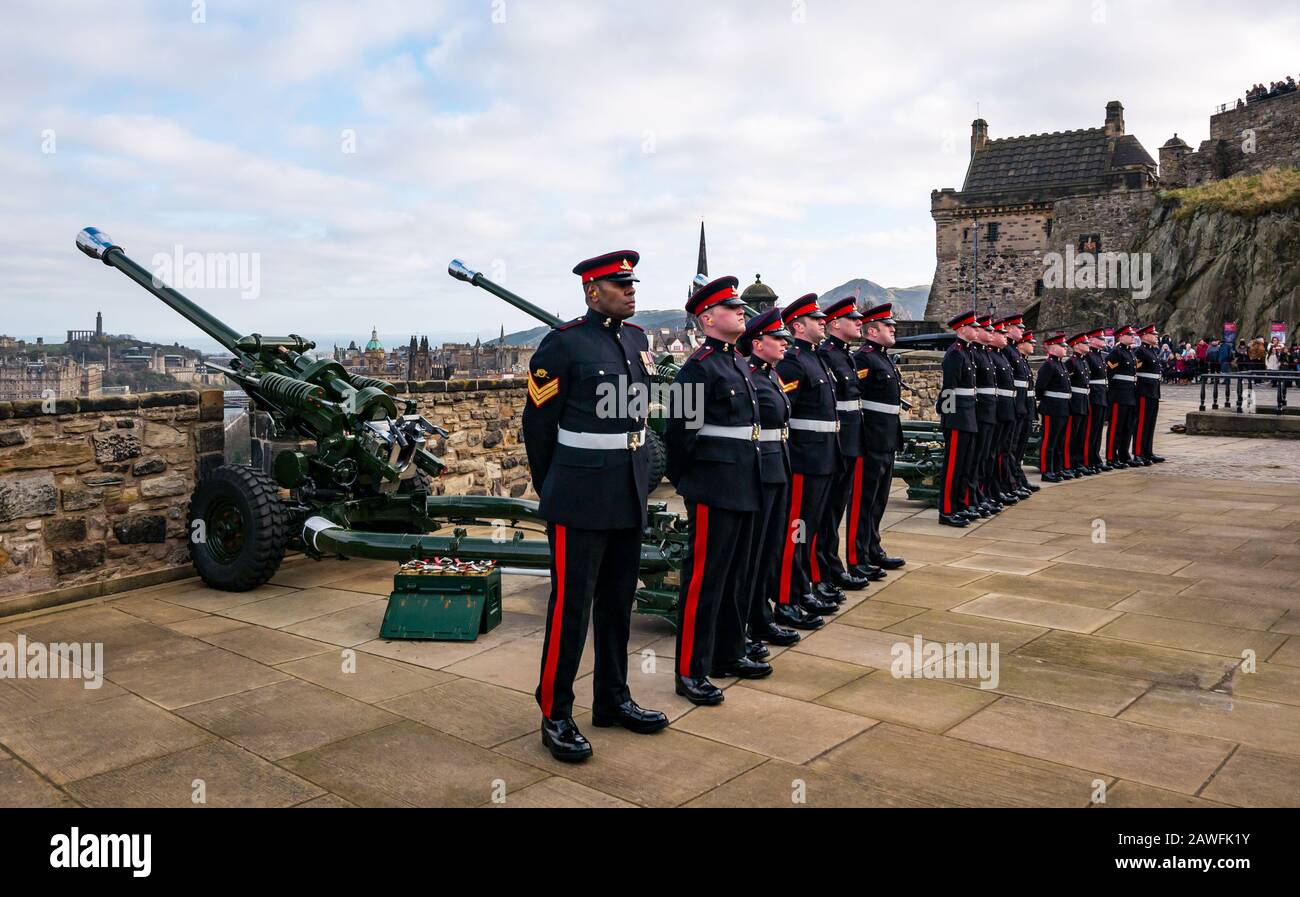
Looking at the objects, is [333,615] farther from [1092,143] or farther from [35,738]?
[1092,143]

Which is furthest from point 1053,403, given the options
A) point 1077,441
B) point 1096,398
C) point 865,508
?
point 865,508

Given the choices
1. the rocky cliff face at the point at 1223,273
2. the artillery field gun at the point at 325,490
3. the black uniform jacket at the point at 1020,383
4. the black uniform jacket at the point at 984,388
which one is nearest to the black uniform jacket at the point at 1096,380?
the black uniform jacket at the point at 1020,383

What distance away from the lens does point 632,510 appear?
379cm

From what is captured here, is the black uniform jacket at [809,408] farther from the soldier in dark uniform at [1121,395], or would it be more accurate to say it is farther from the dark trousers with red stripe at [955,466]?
the soldier in dark uniform at [1121,395]

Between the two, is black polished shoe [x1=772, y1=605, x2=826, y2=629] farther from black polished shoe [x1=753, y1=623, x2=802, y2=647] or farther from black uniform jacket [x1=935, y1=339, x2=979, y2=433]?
black uniform jacket [x1=935, y1=339, x2=979, y2=433]

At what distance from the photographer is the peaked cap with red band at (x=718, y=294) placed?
437cm

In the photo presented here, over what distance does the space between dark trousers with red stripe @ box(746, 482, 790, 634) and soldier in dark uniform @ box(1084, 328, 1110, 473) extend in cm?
807

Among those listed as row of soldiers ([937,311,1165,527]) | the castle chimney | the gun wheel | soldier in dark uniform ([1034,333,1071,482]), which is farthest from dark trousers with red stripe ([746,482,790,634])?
the castle chimney

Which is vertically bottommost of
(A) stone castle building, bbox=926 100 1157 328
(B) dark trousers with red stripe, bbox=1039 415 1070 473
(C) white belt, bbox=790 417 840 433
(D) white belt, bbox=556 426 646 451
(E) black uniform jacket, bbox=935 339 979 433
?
(B) dark trousers with red stripe, bbox=1039 415 1070 473

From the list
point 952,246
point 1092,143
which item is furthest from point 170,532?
point 1092,143

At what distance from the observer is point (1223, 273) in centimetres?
3497

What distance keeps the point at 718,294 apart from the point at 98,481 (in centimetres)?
422

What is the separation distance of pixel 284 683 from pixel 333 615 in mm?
1223

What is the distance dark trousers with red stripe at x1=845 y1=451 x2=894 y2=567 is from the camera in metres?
6.61
